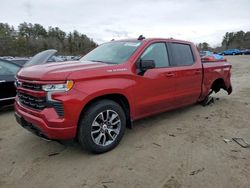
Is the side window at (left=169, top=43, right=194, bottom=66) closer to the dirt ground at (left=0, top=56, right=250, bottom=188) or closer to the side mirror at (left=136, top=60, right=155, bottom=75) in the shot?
the side mirror at (left=136, top=60, right=155, bottom=75)

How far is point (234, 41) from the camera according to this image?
100 m

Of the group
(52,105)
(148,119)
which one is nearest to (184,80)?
(148,119)

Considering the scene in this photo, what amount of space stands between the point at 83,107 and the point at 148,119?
235 cm

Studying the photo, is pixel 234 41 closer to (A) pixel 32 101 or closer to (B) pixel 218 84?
(B) pixel 218 84

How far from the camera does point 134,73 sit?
4.35m

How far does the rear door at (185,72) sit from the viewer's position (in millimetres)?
5270

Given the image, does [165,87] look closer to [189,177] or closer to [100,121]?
[100,121]

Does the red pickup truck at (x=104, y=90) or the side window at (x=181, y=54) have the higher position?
the side window at (x=181, y=54)

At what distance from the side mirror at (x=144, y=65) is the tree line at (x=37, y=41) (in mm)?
36341

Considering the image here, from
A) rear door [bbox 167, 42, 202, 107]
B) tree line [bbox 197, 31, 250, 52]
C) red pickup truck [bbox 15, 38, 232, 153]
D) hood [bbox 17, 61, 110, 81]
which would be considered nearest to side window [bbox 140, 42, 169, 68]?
red pickup truck [bbox 15, 38, 232, 153]

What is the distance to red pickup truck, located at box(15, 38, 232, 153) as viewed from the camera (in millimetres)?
3520

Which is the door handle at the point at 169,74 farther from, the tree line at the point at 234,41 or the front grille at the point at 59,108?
the tree line at the point at 234,41

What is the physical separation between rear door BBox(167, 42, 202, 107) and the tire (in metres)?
1.69

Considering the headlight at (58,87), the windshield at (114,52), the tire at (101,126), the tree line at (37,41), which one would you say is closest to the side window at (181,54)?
the windshield at (114,52)
